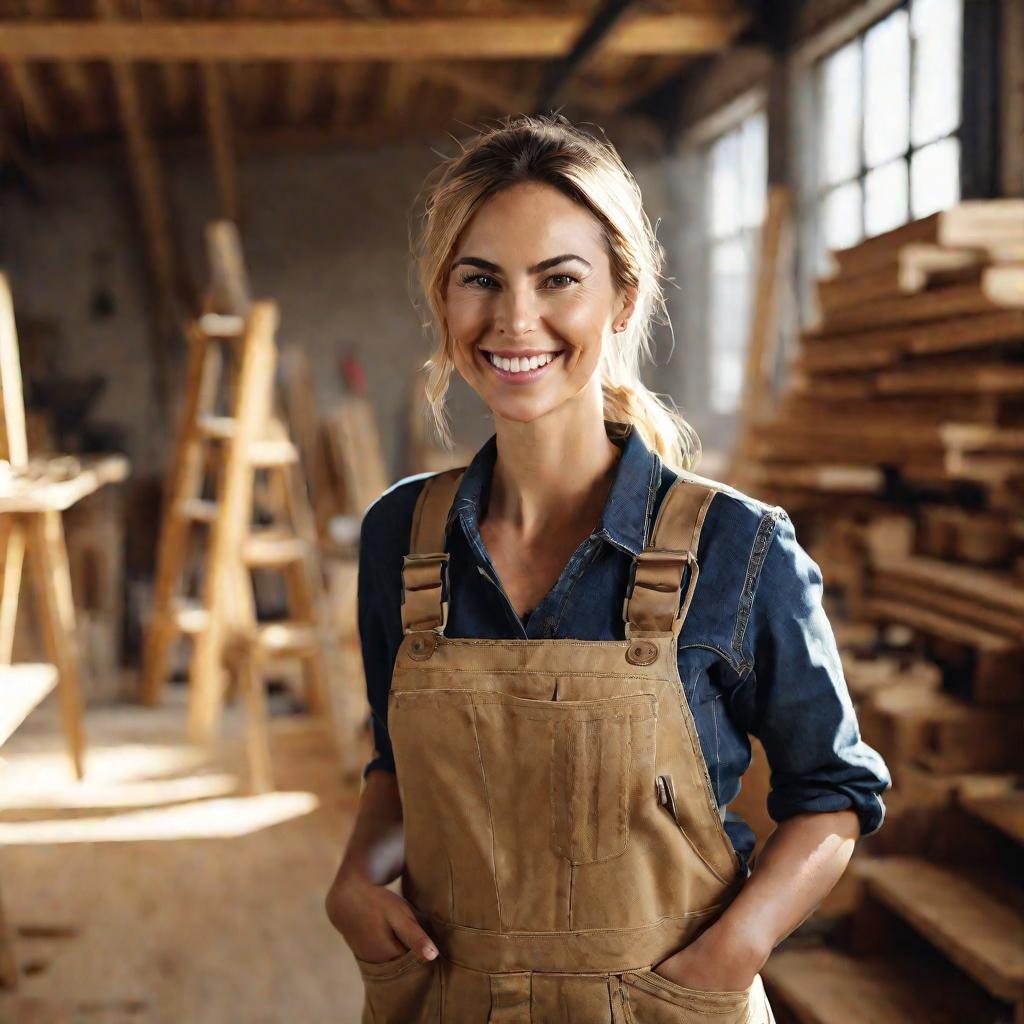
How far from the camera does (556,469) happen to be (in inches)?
64.8

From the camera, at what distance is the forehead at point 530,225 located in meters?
1.53

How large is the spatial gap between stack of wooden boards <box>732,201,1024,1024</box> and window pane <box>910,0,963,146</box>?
172cm

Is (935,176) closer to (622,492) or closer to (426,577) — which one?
(622,492)

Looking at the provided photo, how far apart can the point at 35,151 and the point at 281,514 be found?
6346 mm

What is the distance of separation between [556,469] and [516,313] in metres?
0.25

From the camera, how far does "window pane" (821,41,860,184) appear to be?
744 centimetres

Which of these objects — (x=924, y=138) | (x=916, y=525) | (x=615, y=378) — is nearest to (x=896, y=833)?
(x=916, y=525)

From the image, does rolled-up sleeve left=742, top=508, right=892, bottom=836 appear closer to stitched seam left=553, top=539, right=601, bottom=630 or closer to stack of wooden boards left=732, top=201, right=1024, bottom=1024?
Result: stitched seam left=553, top=539, right=601, bottom=630

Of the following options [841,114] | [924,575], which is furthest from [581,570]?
[841,114]

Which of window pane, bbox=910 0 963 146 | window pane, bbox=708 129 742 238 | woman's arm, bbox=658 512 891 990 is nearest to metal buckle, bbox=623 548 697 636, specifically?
woman's arm, bbox=658 512 891 990

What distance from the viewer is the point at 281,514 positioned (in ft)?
19.1

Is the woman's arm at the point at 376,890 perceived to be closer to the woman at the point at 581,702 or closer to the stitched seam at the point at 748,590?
the woman at the point at 581,702

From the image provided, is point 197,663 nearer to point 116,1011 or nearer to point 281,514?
point 281,514

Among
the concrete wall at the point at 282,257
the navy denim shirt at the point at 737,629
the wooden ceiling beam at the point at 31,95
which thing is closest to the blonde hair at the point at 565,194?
the navy denim shirt at the point at 737,629
